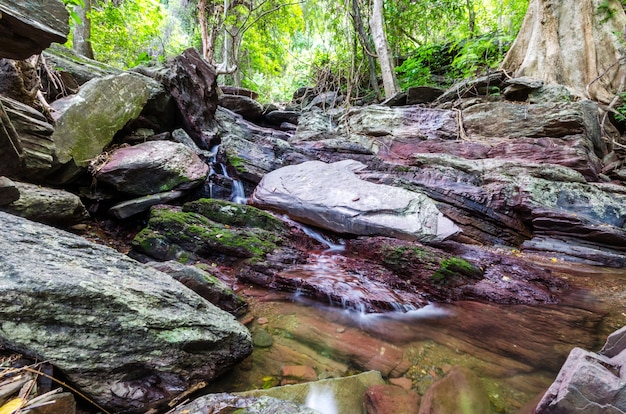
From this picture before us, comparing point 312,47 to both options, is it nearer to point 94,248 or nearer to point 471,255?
point 471,255

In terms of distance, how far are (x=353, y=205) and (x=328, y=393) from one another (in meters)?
3.69

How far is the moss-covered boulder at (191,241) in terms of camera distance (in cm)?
454

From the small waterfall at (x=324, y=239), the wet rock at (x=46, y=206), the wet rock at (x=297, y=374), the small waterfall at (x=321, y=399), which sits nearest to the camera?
the small waterfall at (x=321, y=399)

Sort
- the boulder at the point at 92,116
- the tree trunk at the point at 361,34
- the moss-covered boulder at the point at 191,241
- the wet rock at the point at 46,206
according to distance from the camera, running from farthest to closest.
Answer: the tree trunk at the point at 361,34 < the boulder at the point at 92,116 < the moss-covered boulder at the point at 191,241 < the wet rock at the point at 46,206

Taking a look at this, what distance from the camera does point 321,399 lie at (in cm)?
221

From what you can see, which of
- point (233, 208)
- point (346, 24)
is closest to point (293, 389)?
point (233, 208)

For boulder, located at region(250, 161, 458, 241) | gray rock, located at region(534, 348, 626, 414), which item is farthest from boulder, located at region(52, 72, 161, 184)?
gray rock, located at region(534, 348, 626, 414)

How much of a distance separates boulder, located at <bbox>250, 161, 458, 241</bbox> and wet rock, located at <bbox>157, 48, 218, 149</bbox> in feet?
9.98

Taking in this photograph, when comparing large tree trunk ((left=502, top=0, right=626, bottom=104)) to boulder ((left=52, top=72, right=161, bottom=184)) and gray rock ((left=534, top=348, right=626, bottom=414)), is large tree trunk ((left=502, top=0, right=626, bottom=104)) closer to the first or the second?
gray rock ((left=534, top=348, right=626, bottom=414))

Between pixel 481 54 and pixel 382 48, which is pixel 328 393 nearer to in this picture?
pixel 382 48

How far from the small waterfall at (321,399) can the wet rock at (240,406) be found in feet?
1.23

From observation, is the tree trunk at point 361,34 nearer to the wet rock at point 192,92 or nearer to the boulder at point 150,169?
the wet rock at point 192,92

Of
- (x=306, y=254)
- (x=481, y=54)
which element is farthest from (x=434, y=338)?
(x=481, y=54)

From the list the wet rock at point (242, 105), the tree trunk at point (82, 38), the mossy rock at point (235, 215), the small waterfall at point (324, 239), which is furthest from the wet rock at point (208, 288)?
the tree trunk at point (82, 38)
